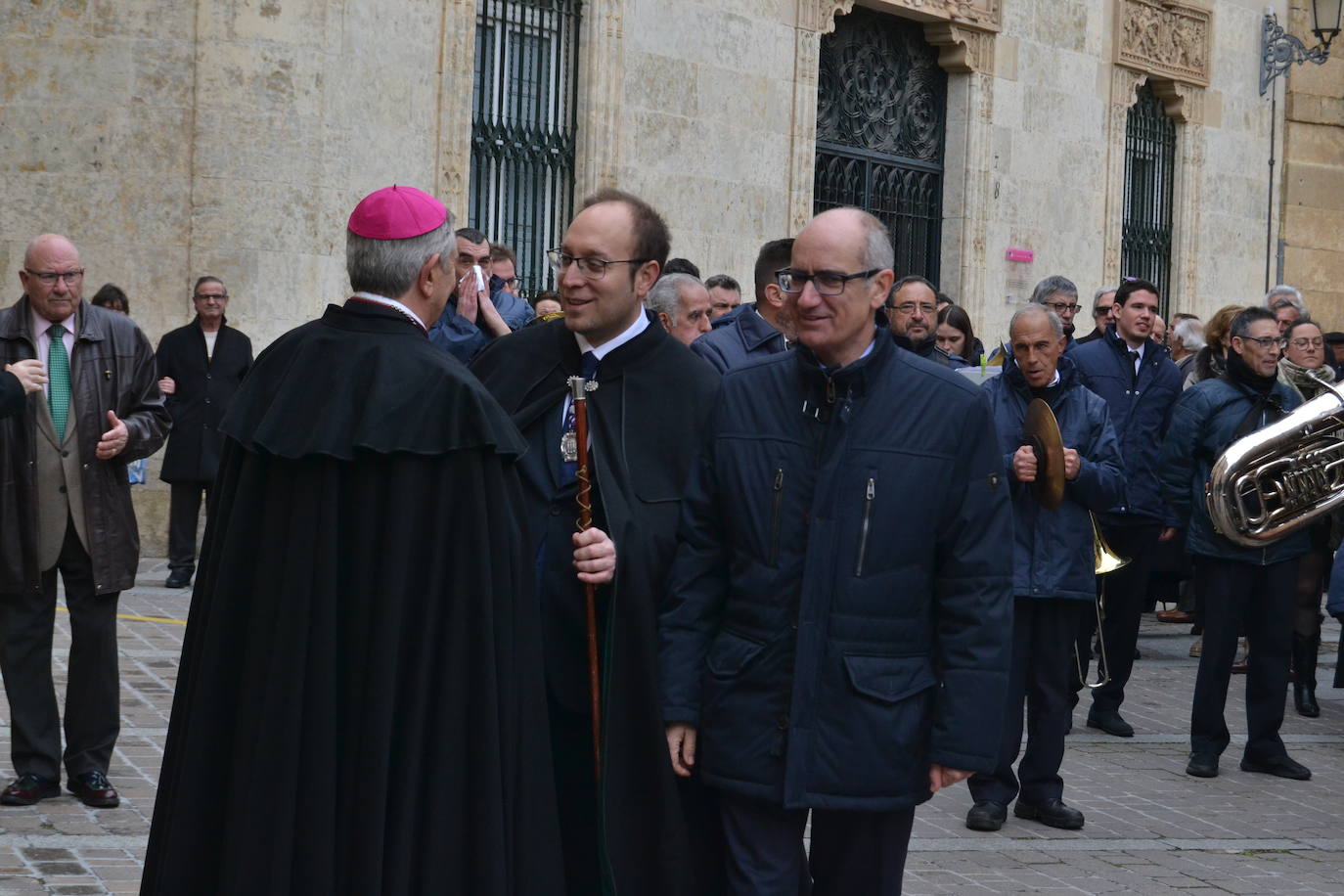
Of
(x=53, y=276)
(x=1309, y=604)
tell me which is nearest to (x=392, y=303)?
(x=53, y=276)

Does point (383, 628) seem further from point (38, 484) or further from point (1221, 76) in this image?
point (1221, 76)

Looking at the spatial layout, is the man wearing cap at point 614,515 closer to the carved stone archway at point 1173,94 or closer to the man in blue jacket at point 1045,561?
the man in blue jacket at point 1045,561

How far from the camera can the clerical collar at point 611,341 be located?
4.92 metres

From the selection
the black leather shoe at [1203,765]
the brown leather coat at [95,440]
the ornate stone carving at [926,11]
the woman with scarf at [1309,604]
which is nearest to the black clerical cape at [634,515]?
the brown leather coat at [95,440]

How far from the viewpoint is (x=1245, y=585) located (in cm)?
884

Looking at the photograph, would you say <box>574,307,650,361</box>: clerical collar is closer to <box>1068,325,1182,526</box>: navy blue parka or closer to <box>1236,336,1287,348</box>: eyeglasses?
<box>1236,336,1287,348</box>: eyeglasses

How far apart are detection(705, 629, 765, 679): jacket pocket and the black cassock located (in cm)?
44

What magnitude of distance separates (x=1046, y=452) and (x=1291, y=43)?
17.7 metres

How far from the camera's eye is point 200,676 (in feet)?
14.0

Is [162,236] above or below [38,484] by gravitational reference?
above

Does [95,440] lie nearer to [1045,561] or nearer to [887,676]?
[1045,561]

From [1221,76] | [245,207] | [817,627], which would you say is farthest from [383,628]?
[1221,76]

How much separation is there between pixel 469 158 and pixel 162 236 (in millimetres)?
2584

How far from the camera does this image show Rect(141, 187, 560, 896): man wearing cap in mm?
4121
